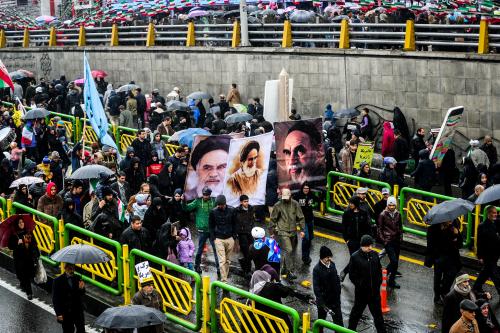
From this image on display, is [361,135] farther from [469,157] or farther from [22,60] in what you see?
[22,60]

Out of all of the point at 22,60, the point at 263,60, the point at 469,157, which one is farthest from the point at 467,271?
the point at 22,60

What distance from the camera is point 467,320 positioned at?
1106 cm

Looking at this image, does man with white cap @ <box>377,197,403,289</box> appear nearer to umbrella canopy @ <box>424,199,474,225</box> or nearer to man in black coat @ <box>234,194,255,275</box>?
umbrella canopy @ <box>424,199,474,225</box>

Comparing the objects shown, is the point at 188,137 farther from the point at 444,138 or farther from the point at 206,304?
the point at 206,304

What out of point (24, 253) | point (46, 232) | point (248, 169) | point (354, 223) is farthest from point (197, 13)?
point (24, 253)

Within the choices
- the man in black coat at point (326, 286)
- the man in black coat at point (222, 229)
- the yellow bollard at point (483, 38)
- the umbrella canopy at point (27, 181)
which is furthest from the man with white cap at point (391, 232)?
the yellow bollard at point (483, 38)

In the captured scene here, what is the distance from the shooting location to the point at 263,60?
29.0m

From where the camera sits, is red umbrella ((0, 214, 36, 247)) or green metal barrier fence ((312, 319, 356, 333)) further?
red umbrella ((0, 214, 36, 247))

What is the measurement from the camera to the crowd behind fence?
23750 millimetres

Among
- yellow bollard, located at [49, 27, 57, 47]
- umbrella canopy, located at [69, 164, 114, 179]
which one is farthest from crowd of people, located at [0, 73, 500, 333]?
yellow bollard, located at [49, 27, 57, 47]

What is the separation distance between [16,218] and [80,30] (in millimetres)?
23527

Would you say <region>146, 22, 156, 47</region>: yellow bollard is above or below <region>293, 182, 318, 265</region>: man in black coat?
above

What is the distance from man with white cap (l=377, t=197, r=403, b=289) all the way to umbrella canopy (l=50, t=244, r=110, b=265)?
4587mm

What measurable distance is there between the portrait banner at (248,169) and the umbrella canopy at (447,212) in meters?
3.41
